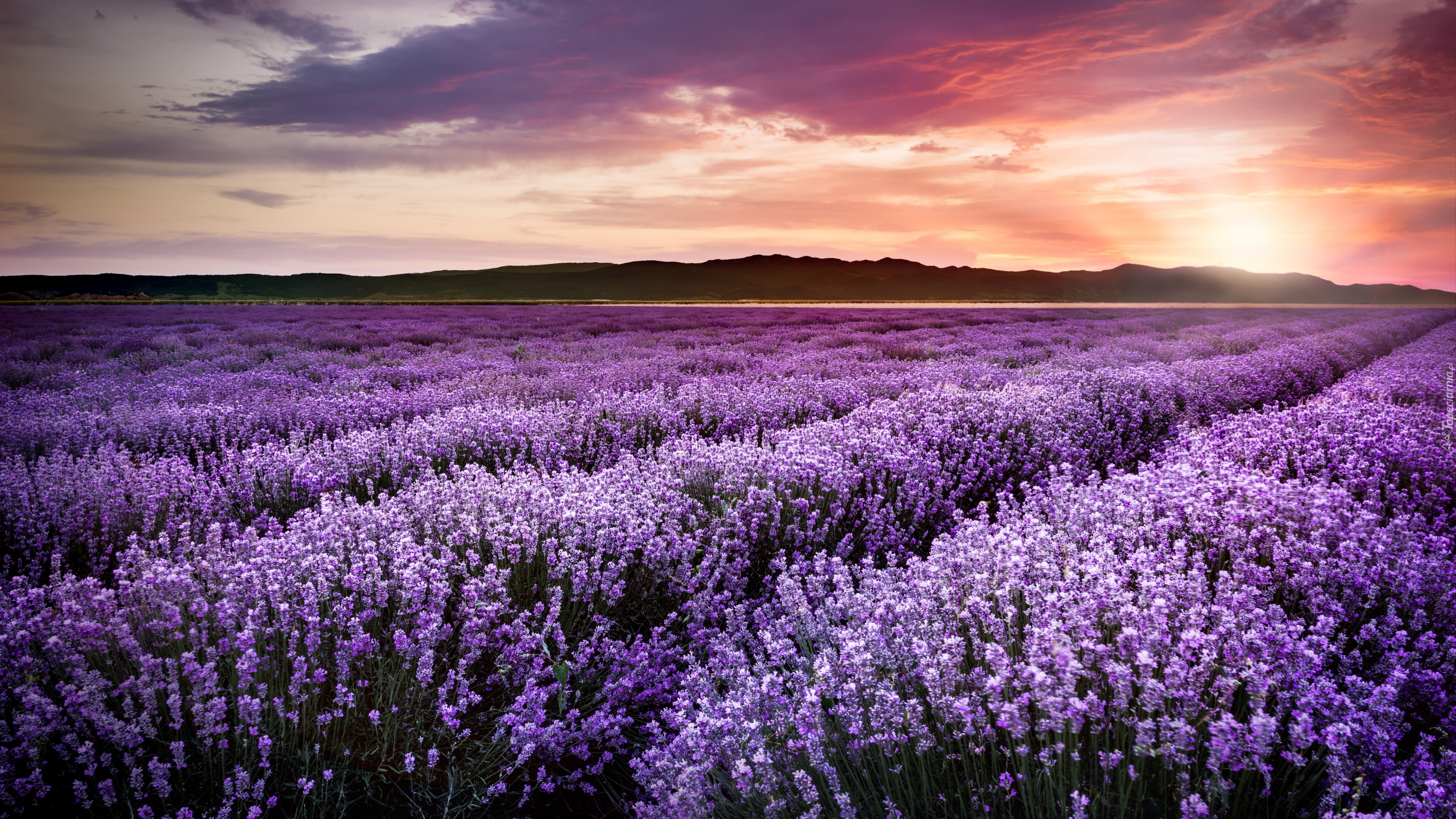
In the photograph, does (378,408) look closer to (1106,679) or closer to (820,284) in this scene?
(1106,679)

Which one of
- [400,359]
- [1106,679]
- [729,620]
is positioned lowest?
[729,620]

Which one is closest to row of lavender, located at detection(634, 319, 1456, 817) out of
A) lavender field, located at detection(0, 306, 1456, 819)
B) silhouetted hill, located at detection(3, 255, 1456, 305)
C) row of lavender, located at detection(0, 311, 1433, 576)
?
lavender field, located at detection(0, 306, 1456, 819)

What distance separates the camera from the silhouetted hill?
11162cm

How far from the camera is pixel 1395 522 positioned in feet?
9.03

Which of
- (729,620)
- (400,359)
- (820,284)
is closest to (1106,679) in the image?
(729,620)

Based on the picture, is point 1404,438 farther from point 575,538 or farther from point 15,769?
point 15,769

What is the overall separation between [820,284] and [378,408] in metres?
150

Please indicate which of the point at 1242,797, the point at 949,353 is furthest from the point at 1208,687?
the point at 949,353

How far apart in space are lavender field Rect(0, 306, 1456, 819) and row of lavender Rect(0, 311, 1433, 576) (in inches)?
2.3

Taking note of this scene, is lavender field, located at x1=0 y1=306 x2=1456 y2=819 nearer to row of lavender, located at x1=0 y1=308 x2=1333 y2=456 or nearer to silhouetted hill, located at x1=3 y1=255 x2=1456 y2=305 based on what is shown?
row of lavender, located at x1=0 y1=308 x2=1333 y2=456

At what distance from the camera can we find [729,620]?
2820 mm

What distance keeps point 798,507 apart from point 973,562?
1378 mm

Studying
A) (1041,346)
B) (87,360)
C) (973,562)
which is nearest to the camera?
(973,562)

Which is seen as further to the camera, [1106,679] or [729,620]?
[729,620]
